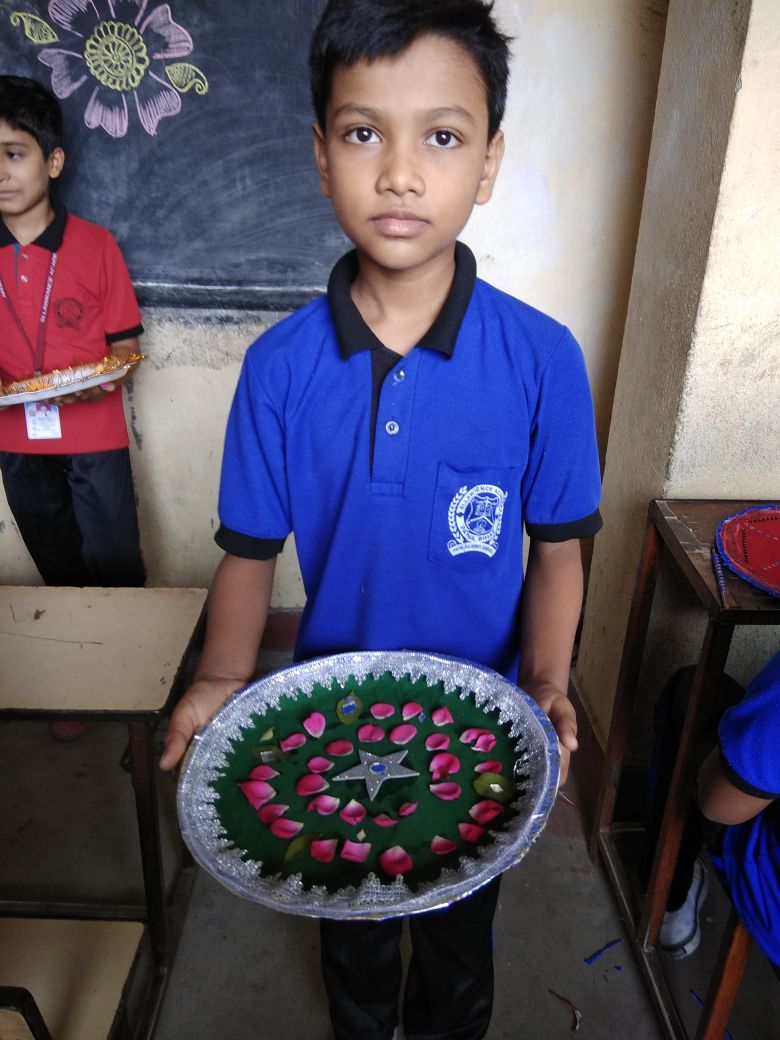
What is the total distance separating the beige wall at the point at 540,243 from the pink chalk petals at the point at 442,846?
1724 millimetres

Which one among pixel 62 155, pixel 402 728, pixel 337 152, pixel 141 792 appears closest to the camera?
pixel 337 152

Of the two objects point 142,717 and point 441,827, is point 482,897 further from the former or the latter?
point 142,717

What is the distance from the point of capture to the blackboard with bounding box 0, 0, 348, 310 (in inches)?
80.2

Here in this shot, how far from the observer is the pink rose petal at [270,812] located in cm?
91

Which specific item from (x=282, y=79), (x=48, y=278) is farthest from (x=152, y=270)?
(x=282, y=79)

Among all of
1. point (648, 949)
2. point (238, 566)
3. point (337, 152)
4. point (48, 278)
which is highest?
point (337, 152)

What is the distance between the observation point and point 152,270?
2289 millimetres

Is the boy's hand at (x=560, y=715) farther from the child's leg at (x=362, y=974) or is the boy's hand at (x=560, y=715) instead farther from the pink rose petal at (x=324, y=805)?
the child's leg at (x=362, y=974)

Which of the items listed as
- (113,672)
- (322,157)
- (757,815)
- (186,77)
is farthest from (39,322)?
(757,815)

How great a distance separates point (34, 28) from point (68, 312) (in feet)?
2.37

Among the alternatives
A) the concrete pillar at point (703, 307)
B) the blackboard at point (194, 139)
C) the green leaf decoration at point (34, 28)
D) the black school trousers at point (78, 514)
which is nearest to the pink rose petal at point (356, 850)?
the concrete pillar at point (703, 307)

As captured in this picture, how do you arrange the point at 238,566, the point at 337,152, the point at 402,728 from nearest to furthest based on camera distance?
the point at 337,152 → the point at 402,728 → the point at 238,566

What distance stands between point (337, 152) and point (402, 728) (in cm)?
68

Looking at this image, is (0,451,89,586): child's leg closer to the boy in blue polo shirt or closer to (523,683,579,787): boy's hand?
the boy in blue polo shirt
